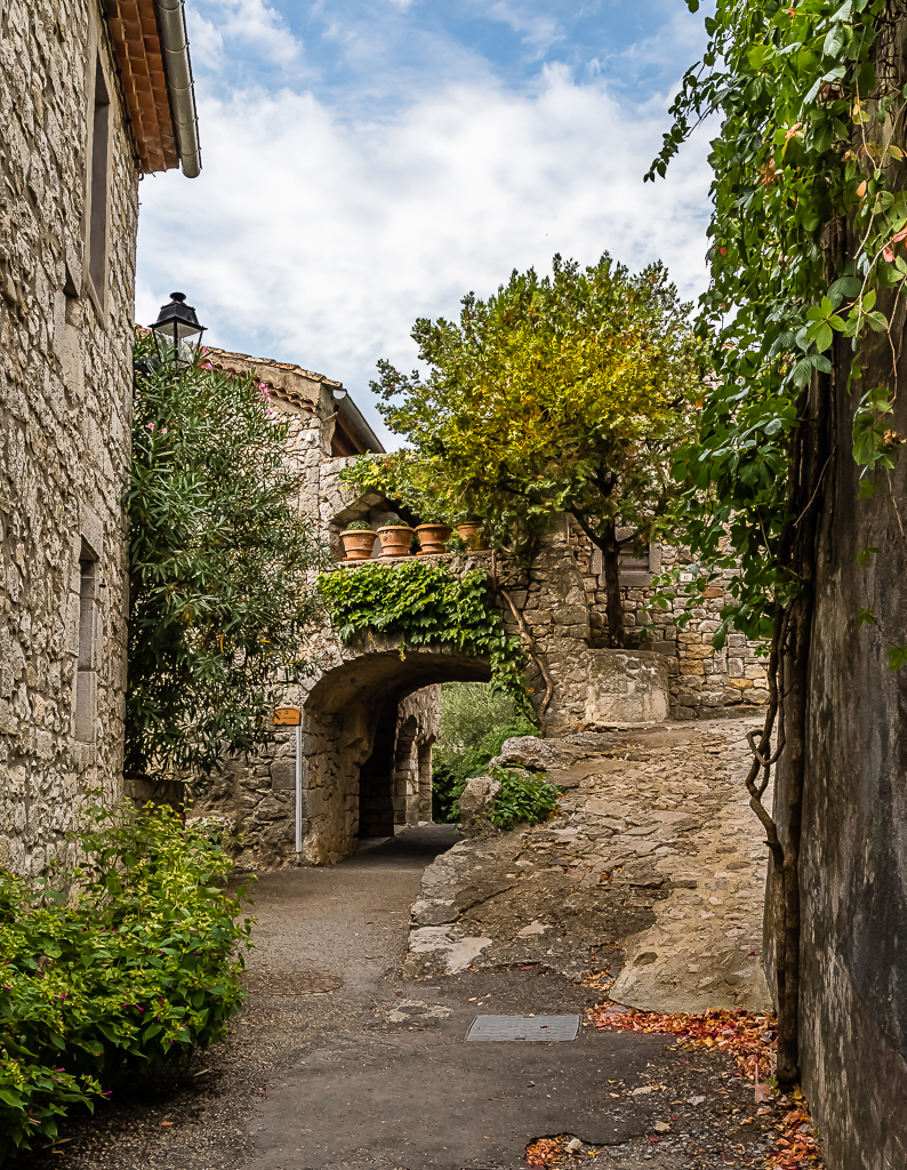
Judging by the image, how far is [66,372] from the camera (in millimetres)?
4047

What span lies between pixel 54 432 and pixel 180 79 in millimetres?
2977

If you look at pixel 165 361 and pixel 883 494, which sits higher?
pixel 165 361

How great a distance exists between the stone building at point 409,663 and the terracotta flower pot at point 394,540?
190 millimetres

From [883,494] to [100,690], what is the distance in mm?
4107

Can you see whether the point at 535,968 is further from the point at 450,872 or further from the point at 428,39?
the point at 428,39

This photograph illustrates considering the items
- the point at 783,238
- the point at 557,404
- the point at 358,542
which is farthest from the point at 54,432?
the point at 358,542

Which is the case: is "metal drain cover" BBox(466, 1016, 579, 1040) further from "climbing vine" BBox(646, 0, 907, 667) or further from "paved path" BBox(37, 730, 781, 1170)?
"climbing vine" BBox(646, 0, 907, 667)

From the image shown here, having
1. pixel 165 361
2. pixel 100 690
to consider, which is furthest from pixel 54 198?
pixel 165 361

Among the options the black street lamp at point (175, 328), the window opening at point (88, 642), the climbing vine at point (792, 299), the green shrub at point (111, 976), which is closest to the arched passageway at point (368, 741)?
the black street lamp at point (175, 328)

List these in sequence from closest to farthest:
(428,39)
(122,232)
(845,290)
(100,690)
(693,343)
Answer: (845,290)
(100,690)
(122,232)
(428,39)
(693,343)

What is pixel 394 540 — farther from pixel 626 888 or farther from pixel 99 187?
pixel 99 187

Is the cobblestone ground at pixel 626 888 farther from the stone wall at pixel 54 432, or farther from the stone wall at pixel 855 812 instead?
the stone wall at pixel 54 432

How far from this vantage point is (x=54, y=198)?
3783 millimetres

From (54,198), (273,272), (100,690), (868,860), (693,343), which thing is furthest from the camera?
(273,272)
